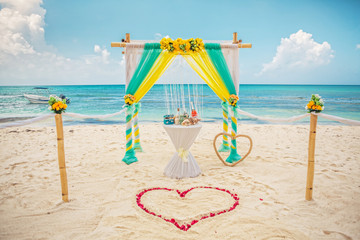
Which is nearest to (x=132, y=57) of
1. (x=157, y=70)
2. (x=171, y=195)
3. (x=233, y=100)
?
(x=157, y=70)

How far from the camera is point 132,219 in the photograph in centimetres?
268

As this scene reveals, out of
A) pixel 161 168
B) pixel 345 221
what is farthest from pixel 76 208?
pixel 345 221

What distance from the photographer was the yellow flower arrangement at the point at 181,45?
4352 millimetres

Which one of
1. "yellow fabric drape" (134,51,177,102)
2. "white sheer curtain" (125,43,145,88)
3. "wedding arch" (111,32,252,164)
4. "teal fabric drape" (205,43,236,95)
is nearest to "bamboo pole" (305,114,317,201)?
"wedding arch" (111,32,252,164)

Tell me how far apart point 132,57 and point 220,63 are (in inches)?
74.7

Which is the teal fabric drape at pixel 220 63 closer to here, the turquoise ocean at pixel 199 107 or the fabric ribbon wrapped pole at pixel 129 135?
the turquoise ocean at pixel 199 107

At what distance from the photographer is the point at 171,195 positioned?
3295mm

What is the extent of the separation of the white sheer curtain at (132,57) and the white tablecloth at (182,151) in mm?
1732

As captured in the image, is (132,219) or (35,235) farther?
(132,219)

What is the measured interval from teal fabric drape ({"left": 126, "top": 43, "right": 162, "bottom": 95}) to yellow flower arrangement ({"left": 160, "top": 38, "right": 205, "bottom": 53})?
310 mm

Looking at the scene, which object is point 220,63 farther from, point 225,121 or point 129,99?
point 129,99

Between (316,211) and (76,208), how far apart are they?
3098 millimetres

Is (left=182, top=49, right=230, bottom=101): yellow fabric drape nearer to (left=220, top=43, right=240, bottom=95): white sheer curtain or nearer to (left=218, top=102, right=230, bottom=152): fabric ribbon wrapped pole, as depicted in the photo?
(left=218, top=102, right=230, bottom=152): fabric ribbon wrapped pole

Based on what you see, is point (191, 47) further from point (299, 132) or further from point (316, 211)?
point (299, 132)
